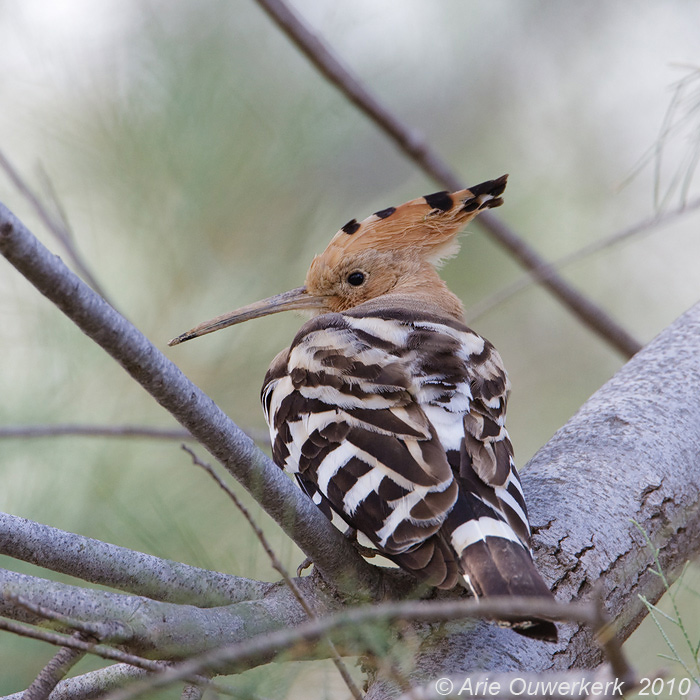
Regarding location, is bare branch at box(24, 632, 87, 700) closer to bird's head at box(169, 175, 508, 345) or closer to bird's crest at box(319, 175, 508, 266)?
bird's head at box(169, 175, 508, 345)

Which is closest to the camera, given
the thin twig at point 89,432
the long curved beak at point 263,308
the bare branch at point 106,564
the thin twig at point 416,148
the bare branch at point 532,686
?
the bare branch at point 532,686

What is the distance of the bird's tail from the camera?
46.1 inches

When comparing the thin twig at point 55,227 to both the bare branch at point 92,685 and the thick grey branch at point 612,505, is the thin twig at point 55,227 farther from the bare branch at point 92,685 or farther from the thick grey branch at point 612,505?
the thick grey branch at point 612,505

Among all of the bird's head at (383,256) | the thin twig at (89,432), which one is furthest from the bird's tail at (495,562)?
the bird's head at (383,256)

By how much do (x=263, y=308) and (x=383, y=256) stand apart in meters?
0.39

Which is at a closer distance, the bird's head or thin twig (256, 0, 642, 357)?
thin twig (256, 0, 642, 357)

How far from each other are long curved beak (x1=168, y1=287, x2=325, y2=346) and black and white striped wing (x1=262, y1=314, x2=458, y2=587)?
0.73 feet

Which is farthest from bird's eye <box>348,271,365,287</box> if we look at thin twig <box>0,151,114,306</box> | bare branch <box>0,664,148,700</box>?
bare branch <box>0,664,148,700</box>

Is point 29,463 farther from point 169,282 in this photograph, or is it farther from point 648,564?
point 648,564

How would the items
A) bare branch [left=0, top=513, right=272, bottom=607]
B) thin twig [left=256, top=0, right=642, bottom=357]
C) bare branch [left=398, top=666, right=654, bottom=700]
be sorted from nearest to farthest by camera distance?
bare branch [left=398, top=666, right=654, bottom=700]
bare branch [left=0, top=513, right=272, bottom=607]
thin twig [left=256, top=0, right=642, bottom=357]

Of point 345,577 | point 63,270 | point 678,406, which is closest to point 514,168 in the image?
point 678,406

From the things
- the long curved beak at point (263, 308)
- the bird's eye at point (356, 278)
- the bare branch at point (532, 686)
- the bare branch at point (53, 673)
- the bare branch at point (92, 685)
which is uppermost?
the bird's eye at point (356, 278)

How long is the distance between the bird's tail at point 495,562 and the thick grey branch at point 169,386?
0.19 metres

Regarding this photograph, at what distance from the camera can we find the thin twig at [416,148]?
2.11 meters
